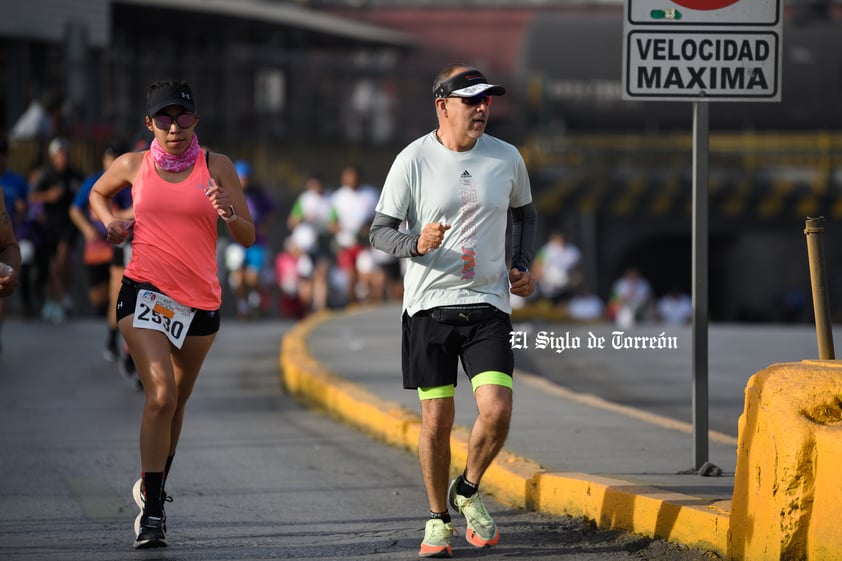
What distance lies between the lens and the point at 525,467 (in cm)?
763

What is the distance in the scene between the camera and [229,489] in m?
7.88

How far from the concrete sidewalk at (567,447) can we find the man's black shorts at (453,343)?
0.89 m

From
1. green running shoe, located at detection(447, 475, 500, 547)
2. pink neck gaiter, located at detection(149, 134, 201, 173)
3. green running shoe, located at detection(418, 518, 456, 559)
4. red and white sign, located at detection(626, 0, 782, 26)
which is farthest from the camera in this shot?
red and white sign, located at detection(626, 0, 782, 26)

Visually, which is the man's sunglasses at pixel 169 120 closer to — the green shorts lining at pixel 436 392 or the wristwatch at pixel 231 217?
the wristwatch at pixel 231 217

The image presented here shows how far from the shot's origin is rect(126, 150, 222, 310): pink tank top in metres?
A: 6.50

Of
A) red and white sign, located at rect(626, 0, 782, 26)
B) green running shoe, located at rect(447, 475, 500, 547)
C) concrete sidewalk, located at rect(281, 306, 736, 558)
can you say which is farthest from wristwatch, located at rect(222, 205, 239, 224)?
red and white sign, located at rect(626, 0, 782, 26)

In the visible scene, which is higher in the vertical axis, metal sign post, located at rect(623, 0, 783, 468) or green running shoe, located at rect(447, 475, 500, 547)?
metal sign post, located at rect(623, 0, 783, 468)

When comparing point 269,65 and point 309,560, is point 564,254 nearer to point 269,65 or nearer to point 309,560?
point 269,65

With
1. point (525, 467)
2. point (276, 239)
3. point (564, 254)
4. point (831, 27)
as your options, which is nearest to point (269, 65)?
point (276, 239)

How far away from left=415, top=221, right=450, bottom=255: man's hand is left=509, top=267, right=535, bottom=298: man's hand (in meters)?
0.53

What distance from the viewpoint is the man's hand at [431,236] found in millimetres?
5840

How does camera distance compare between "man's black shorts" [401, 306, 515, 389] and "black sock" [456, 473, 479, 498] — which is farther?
"black sock" [456, 473, 479, 498]

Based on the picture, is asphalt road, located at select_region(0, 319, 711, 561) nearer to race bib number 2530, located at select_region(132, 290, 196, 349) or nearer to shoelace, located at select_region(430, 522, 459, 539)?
shoelace, located at select_region(430, 522, 459, 539)

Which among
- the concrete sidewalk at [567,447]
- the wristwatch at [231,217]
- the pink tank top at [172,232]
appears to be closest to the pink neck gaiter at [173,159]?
the pink tank top at [172,232]
